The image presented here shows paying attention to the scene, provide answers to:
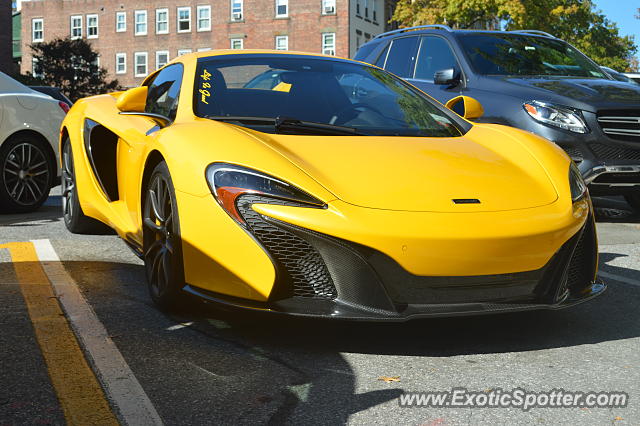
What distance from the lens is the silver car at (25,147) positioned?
831 centimetres

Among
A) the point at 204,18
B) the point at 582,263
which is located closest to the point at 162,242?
the point at 582,263

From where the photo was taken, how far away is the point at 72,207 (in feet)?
22.3

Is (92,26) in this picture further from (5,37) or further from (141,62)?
(5,37)

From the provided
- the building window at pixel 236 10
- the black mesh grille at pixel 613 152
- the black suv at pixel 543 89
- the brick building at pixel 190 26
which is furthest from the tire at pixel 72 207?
the building window at pixel 236 10

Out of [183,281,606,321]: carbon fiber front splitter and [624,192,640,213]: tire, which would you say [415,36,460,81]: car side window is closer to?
[624,192,640,213]: tire

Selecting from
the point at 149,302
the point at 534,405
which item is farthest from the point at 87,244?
the point at 534,405

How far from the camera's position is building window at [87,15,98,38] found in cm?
6706

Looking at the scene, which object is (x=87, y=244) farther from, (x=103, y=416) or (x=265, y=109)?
(x=103, y=416)

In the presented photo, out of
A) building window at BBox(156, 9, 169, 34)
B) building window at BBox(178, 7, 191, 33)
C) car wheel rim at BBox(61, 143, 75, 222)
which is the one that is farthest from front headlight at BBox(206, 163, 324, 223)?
building window at BBox(156, 9, 169, 34)

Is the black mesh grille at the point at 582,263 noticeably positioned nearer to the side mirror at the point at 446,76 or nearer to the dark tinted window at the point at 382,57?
the side mirror at the point at 446,76

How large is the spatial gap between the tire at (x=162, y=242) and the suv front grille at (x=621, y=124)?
4553 millimetres

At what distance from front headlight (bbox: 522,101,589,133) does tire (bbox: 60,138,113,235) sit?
367 centimetres

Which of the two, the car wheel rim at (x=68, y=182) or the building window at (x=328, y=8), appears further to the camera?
the building window at (x=328, y=8)

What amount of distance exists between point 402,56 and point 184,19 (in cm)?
5538
